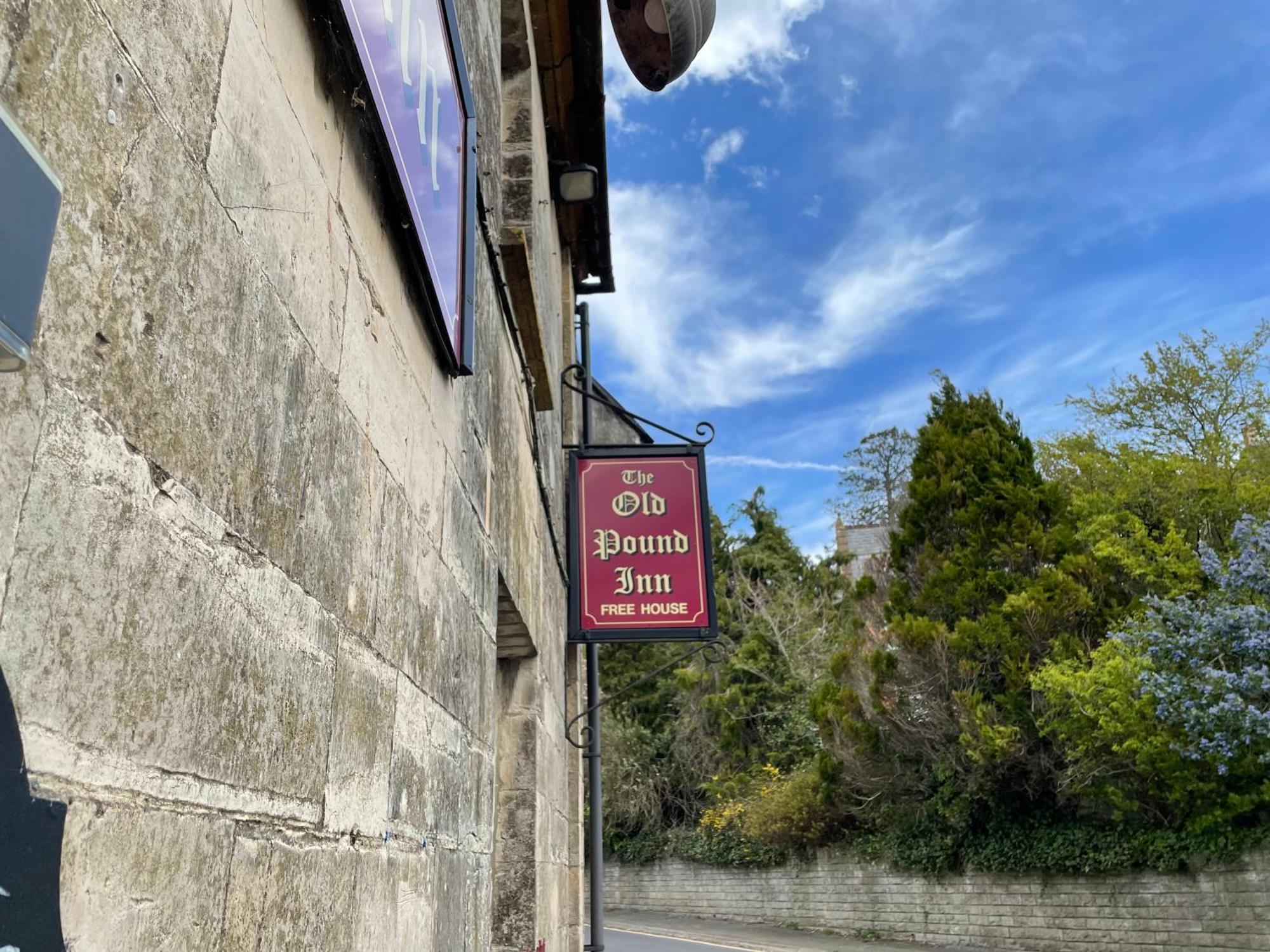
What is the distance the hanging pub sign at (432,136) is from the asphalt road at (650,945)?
14.9 meters

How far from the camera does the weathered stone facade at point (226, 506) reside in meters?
0.75

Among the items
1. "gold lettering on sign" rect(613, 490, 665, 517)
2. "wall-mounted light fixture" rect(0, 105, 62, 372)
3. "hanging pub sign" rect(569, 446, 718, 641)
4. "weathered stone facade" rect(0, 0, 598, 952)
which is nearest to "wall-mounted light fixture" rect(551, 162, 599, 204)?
"hanging pub sign" rect(569, 446, 718, 641)

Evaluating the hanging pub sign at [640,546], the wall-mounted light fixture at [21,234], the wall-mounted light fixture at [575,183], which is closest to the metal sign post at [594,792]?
the hanging pub sign at [640,546]

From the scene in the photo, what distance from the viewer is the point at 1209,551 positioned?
1325 centimetres

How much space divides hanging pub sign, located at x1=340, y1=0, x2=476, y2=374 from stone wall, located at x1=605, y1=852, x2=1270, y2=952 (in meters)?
14.3

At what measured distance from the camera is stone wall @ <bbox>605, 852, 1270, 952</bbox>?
12.8 meters

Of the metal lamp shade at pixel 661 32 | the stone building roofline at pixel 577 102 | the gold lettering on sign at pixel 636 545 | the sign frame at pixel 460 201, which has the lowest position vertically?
the sign frame at pixel 460 201

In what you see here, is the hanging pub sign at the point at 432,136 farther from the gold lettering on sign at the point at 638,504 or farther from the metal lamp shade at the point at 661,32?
the gold lettering on sign at the point at 638,504

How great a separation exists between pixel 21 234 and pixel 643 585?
562 cm

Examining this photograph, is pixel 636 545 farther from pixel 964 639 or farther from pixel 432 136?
pixel 964 639

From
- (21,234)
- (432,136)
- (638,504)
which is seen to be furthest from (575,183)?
(21,234)

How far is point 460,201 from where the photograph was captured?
2.25 metres

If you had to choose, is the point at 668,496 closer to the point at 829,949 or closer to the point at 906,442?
the point at 829,949

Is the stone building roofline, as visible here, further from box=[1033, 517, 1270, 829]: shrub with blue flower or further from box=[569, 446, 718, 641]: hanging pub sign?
box=[1033, 517, 1270, 829]: shrub with blue flower
